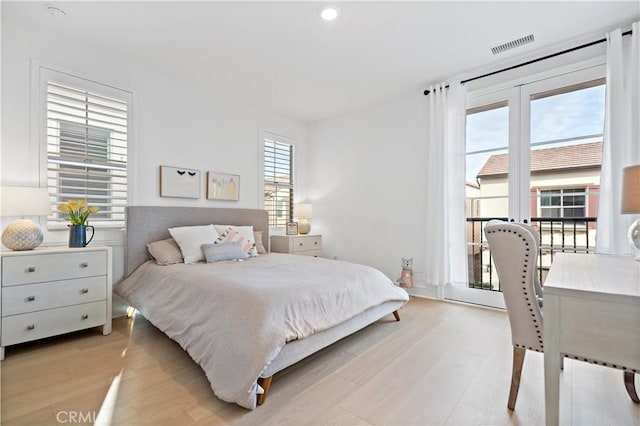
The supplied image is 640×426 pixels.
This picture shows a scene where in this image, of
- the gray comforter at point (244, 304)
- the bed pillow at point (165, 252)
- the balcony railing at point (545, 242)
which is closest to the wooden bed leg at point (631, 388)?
the balcony railing at point (545, 242)

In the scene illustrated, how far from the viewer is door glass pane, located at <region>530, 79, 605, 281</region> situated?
2.82m

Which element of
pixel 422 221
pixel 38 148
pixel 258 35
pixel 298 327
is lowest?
pixel 298 327

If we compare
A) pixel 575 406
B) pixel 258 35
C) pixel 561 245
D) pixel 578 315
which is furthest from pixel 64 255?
pixel 561 245

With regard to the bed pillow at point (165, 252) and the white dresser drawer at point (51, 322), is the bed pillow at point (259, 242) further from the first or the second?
the white dresser drawer at point (51, 322)

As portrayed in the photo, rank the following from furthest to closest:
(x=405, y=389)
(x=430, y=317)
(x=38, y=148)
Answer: (x=430, y=317) → (x=38, y=148) → (x=405, y=389)

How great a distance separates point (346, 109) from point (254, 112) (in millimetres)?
1387

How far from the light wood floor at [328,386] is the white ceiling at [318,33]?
2.67 metres

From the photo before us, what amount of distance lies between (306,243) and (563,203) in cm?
315

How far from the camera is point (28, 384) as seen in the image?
178 cm

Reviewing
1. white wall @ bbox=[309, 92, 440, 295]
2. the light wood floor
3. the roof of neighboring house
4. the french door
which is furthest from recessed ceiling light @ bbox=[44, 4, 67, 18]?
the roof of neighboring house

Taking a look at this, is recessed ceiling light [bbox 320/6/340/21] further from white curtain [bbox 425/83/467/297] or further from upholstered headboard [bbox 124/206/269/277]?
upholstered headboard [bbox 124/206/269/277]

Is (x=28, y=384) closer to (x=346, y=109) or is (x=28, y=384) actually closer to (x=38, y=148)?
(x=38, y=148)

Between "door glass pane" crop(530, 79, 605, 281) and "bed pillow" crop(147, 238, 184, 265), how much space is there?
3.69 metres
